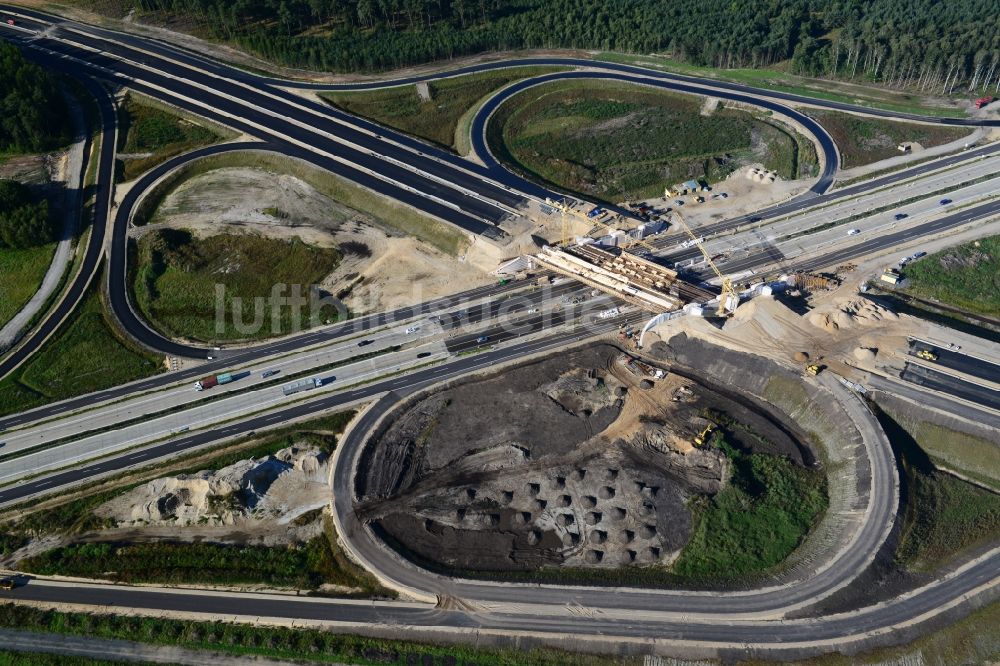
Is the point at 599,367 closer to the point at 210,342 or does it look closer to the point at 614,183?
the point at 614,183

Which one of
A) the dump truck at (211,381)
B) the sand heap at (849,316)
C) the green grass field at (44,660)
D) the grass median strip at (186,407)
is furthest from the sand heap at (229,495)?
the sand heap at (849,316)

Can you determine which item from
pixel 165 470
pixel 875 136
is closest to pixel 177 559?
pixel 165 470

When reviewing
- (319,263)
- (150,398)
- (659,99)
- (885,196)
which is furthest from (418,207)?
(885,196)

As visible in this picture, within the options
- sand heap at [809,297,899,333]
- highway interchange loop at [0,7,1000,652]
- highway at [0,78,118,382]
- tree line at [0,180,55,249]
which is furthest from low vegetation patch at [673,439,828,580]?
tree line at [0,180,55,249]

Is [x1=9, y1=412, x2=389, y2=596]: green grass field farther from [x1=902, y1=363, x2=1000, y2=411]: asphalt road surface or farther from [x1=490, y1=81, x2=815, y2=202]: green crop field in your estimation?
[x1=490, y1=81, x2=815, y2=202]: green crop field

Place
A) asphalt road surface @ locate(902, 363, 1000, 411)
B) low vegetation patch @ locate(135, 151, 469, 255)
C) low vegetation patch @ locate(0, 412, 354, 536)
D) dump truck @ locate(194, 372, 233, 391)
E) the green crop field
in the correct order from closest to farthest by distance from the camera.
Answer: low vegetation patch @ locate(0, 412, 354, 536), asphalt road surface @ locate(902, 363, 1000, 411), dump truck @ locate(194, 372, 233, 391), low vegetation patch @ locate(135, 151, 469, 255), the green crop field

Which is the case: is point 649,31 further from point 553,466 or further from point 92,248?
point 92,248
